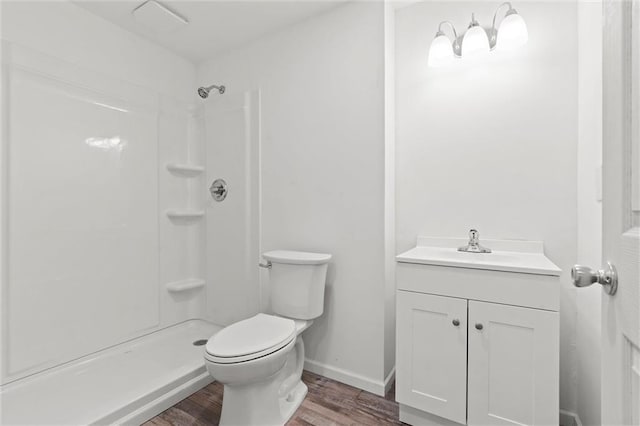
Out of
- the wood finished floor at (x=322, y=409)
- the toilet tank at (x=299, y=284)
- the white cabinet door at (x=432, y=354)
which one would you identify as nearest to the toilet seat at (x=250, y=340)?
the toilet tank at (x=299, y=284)

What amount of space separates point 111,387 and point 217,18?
2.30 metres

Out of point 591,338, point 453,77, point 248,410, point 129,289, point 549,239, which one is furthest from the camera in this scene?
point 129,289

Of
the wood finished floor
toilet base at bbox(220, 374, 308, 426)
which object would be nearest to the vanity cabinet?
the wood finished floor

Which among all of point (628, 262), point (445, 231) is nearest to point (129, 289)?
point (445, 231)

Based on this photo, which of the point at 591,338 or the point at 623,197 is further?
the point at 591,338

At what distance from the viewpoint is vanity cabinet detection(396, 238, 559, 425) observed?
1.13 meters

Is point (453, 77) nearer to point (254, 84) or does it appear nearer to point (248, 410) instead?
point (254, 84)

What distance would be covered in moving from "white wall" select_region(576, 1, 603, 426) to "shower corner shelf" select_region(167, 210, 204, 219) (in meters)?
2.49

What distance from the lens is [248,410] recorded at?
1.36m

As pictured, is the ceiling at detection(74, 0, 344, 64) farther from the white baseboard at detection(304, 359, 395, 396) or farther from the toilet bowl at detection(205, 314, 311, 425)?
the white baseboard at detection(304, 359, 395, 396)

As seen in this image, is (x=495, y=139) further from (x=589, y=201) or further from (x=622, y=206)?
(x=622, y=206)

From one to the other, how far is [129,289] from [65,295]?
365 mm

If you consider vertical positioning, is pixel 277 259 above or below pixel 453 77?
below

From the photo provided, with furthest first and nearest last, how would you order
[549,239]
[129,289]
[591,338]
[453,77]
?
[129,289] < [453,77] < [549,239] < [591,338]
